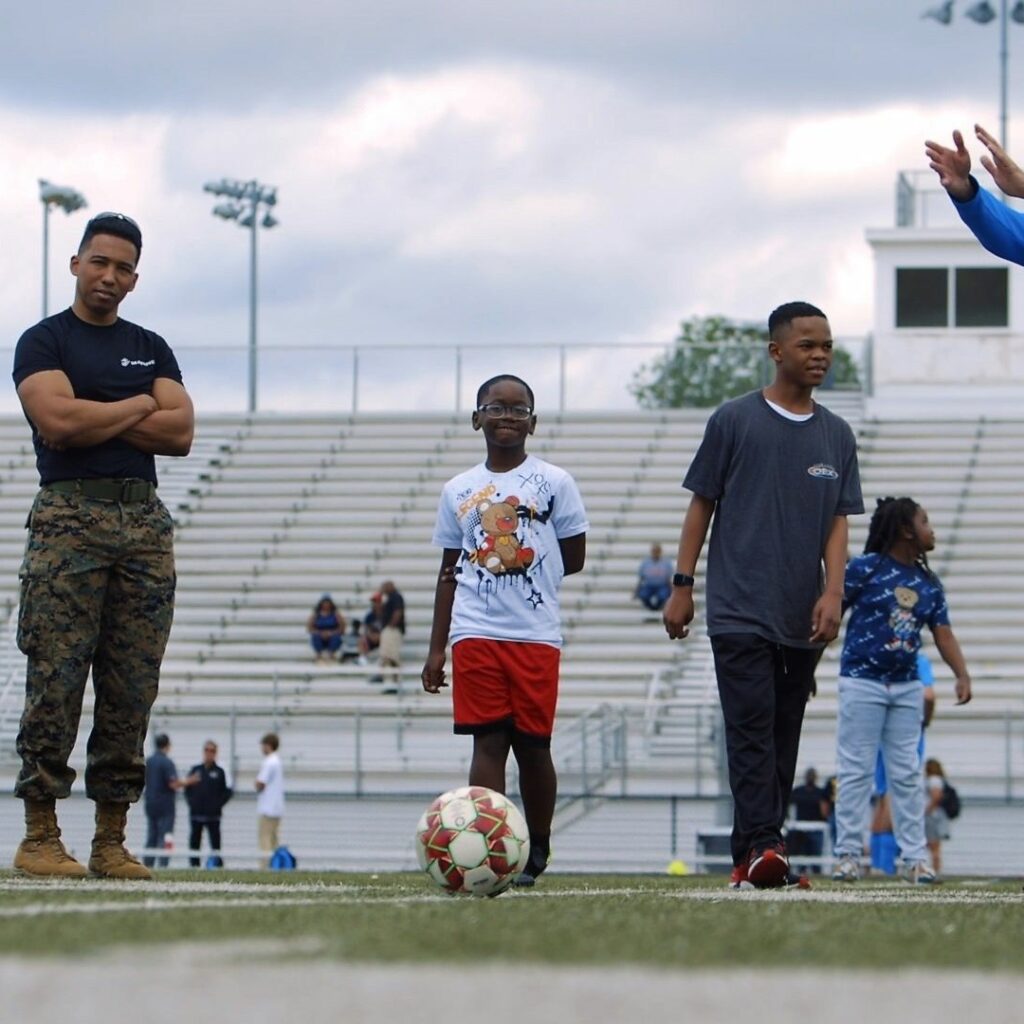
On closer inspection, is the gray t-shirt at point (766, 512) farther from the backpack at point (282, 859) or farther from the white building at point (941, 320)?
the white building at point (941, 320)

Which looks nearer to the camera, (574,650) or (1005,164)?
(1005,164)

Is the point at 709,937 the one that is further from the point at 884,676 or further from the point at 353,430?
the point at 353,430

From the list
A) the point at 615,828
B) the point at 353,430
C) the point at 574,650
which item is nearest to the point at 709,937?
the point at 615,828

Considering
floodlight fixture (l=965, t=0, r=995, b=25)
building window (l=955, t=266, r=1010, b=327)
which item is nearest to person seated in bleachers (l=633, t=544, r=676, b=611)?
building window (l=955, t=266, r=1010, b=327)

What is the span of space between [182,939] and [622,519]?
25049 millimetres

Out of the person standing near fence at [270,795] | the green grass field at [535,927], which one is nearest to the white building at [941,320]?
the person standing near fence at [270,795]

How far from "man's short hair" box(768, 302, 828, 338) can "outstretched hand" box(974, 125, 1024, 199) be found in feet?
3.92

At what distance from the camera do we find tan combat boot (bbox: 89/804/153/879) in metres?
6.27

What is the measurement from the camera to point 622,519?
28.3m

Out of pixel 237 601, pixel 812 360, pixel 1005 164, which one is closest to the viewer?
pixel 1005 164

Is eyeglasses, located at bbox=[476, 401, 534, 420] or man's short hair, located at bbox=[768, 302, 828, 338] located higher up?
man's short hair, located at bbox=[768, 302, 828, 338]

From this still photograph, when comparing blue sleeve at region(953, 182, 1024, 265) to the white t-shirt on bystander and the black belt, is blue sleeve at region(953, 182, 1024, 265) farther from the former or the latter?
the white t-shirt on bystander

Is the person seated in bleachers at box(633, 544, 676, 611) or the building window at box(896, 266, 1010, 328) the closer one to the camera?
the person seated in bleachers at box(633, 544, 676, 611)

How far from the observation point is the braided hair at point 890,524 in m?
9.49
